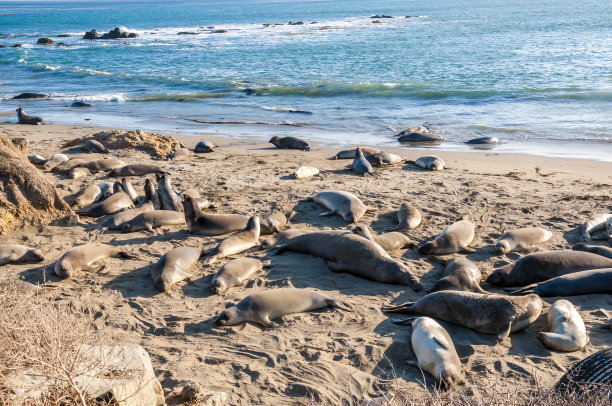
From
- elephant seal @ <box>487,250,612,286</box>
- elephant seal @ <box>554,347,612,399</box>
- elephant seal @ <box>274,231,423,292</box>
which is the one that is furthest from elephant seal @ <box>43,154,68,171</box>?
elephant seal @ <box>554,347,612,399</box>

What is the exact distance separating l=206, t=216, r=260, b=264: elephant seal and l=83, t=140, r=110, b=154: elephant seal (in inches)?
210

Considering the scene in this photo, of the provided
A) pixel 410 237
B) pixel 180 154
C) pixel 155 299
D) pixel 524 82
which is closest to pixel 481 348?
pixel 410 237

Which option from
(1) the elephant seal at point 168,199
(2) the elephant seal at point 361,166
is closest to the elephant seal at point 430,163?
(2) the elephant seal at point 361,166

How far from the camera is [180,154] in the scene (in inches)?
428

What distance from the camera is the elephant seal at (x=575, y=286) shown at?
543cm

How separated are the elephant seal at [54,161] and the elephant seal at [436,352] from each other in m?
7.45

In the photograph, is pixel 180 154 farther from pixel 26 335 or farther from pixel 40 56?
pixel 40 56

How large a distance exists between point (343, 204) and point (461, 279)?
2505 millimetres

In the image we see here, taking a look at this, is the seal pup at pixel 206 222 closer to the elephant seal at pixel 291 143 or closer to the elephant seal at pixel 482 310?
the elephant seal at pixel 482 310

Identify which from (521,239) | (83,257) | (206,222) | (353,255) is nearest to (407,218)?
(521,239)

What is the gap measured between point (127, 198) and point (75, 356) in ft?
16.8

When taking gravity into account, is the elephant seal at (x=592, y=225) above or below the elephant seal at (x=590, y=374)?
below

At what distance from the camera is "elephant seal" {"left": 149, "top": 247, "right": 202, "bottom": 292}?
561 cm

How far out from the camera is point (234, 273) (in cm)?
572
